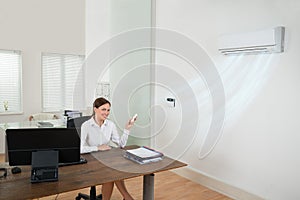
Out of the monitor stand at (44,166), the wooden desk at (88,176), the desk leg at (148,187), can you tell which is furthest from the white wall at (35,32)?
the desk leg at (148,187)

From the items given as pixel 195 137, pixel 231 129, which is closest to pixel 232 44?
pixel 231 129

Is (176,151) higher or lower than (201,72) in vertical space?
lower

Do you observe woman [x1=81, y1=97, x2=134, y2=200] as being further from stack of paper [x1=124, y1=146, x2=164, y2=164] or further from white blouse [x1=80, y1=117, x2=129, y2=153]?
stack of paper [x1=124, y1=146, x2=164, y2=164]

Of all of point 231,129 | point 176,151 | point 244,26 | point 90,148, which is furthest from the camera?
point 176,151

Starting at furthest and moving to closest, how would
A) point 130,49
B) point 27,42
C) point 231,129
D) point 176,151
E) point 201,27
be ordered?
1. point 27,42
2. point 130,49
3. point 176,151
4. point 201,27
5. point 231,129

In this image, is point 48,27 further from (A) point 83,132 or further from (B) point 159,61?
(A) point 83,132

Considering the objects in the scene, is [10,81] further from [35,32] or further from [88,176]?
[88,176]

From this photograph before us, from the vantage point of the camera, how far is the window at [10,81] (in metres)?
5.13

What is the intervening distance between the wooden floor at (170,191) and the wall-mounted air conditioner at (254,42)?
1.81 m

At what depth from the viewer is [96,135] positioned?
111 inches

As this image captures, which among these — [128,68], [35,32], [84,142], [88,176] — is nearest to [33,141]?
[88,176]

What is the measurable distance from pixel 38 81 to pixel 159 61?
8.55 feet

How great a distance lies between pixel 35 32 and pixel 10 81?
42.0 inches

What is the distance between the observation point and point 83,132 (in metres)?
2.71
